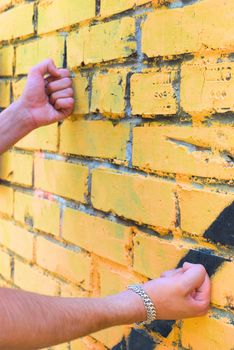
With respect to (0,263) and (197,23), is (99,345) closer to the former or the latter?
(0,263)

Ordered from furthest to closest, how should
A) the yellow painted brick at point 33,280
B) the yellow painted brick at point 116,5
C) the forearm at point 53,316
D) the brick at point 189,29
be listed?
1. the yellow painted brick at point 33,280
2. the yellow painted brick at point 116,5
3. the brick at point 189,29
4. the forearm at point 53,316

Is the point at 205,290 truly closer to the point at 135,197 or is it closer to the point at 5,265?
the point at 135,197

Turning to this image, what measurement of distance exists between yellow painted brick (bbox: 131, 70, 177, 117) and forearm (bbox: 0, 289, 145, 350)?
490 millimetres

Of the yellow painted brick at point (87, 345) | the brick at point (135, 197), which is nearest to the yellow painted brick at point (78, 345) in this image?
the yellow painted brick at point (87, 345)

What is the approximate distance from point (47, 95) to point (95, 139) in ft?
0.86

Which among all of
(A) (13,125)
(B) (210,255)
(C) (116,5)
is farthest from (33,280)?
(C) (116,5)

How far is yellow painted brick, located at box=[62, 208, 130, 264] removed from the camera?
1.56 metres

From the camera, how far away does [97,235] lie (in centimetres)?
166

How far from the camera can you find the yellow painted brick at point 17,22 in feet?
6.49

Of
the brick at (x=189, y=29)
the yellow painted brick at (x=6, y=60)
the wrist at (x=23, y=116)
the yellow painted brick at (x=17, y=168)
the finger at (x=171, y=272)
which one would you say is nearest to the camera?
the brick at (x=189, y=29)

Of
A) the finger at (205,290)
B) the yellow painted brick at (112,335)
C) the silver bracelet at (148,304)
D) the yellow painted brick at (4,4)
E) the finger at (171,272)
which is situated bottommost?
the yellow painted brick at (112,335)

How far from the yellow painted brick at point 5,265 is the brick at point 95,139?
0.63 m

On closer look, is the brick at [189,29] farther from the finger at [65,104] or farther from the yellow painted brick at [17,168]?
the yellow painted brick at [17,168]

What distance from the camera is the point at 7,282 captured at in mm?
2207
